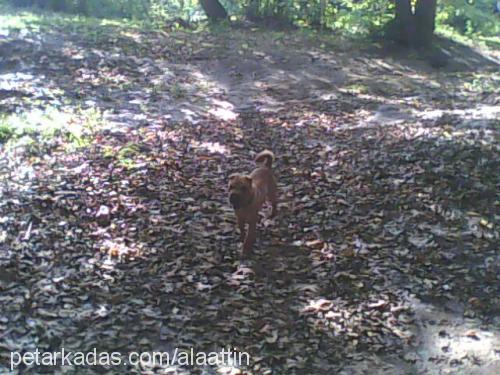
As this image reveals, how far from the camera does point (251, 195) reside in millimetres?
4898

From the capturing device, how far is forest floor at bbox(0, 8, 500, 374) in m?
4.16

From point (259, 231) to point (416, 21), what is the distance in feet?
40.3

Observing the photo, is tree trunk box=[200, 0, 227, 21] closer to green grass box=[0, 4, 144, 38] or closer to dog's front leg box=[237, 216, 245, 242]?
green grass box=[0, 4, 144, 38]

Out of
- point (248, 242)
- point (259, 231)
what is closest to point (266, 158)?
point (259, 231)

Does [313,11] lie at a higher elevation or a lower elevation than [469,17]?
higher

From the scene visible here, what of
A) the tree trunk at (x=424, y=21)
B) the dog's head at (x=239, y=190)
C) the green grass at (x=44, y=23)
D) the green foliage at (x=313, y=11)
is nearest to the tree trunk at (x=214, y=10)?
the green foliage at (x=313, y=11)

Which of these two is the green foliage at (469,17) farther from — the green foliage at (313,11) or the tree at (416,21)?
the tree at (416,21)

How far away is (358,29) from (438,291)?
1454 cm

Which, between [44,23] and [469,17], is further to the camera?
[469,17]

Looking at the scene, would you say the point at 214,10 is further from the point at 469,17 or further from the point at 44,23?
the point at 469,17

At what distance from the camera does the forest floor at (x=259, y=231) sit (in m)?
4.16

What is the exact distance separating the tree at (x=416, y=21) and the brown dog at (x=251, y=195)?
467 inches

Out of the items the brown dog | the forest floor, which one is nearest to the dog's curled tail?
the brown dog

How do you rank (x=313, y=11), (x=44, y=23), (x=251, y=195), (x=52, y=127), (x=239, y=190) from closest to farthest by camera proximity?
(x=239, y=190)
(x=251, y=195)
(x=52, y=127)
(x=44, y=23)
(x=313, y=11)
